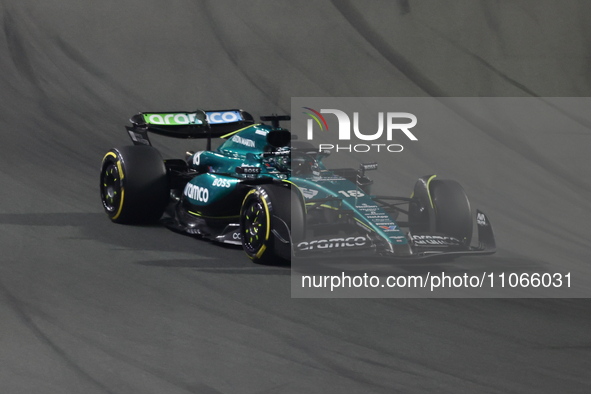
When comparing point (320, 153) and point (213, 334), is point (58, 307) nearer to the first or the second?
point (213, 334)

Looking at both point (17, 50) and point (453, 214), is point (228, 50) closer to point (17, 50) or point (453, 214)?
point (17, 50)

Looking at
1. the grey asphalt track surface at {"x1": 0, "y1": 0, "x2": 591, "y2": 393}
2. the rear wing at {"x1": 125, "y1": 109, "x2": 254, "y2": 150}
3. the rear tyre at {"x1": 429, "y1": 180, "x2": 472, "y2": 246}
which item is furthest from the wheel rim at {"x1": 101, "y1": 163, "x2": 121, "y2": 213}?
the rear tyre at {"x1": 429, "y1": 180, "x2": 472, "y2": 246}

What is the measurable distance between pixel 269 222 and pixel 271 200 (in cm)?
18

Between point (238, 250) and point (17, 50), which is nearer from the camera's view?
point (238, 250)

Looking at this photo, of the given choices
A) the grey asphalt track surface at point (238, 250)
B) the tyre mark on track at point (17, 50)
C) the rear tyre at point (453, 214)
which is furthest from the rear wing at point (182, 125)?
the tyre mark on track at point (17, 50)

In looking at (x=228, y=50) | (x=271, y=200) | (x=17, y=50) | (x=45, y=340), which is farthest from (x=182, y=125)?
(x=17, y=50)

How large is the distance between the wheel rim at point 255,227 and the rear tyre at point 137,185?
1.66m

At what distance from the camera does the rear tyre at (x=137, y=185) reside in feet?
26.3

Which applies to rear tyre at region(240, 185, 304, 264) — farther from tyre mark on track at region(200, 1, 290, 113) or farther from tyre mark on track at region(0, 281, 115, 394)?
tyre mark on track at region(200, 1, 290, 113)

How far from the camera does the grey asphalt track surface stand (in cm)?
454

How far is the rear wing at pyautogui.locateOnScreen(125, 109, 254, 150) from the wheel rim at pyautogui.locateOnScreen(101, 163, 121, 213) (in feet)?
1.66

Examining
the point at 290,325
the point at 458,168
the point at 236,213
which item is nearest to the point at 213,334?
the point at 290,325

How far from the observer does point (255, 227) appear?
6.69 m

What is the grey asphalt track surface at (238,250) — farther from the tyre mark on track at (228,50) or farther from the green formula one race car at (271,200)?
the green formula one race car at (271,200)
